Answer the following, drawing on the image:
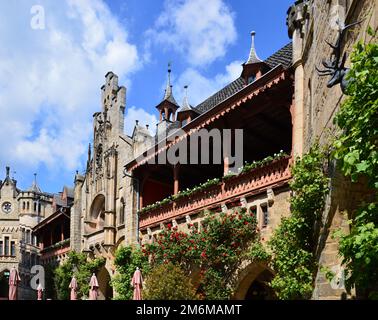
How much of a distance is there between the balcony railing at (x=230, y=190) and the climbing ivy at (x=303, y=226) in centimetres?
292

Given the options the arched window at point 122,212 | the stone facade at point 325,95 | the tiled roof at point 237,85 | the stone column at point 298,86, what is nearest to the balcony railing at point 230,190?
the stone column at point 298,86

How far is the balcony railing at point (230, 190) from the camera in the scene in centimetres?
1661

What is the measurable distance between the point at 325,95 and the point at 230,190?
729cm

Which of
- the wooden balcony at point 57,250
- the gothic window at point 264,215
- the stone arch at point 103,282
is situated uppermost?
the gothic window at point 264,215

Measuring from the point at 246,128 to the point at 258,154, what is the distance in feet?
10.5

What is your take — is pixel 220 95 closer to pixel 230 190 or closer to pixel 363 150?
pixel 230 190

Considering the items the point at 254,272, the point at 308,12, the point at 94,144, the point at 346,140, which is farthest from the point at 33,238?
the point at 346,140

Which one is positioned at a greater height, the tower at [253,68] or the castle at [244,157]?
the tower at [253,68]

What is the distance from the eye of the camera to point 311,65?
14.8m

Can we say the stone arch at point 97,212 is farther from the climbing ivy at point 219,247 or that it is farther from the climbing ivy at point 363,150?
the climbing ivy at point 363,150

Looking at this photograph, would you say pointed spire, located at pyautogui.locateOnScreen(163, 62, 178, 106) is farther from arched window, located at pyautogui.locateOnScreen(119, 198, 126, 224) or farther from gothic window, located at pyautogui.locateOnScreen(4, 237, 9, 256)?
gothic window, located at pyautogui.locateOnScreen(4, 237, 9, 256)

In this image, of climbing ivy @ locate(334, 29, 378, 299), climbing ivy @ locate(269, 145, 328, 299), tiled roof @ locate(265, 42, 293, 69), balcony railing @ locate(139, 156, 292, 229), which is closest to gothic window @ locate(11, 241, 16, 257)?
balcony railing @ locate(139, 156, 292, 229)
